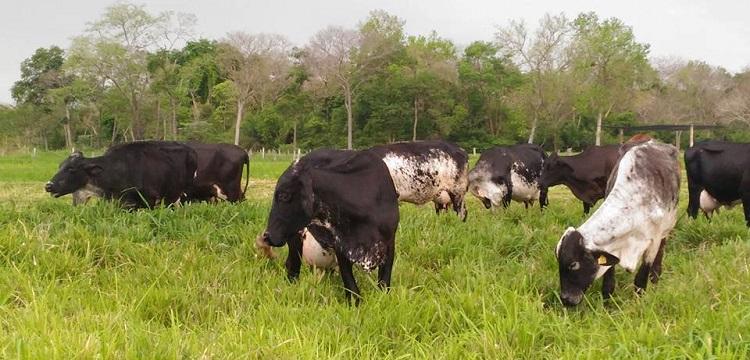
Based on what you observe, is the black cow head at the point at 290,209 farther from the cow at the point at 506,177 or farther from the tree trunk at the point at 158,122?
the tree trunk at the point at 158,122

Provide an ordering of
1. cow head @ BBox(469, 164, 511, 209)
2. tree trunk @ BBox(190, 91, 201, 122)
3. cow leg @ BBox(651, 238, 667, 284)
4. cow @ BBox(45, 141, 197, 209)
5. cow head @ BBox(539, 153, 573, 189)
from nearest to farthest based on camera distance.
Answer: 1. cow leg @ BBox(651, 238, 667, 284)
2. cow @ BBox(45, 141, 197, 209)
3. cow head @ BBox(539, 153, 573, 189)
4. cow head @ BBox(469, 164, 511, 209)
5. tree trunk @ BBox(190, 91, 201, 122)

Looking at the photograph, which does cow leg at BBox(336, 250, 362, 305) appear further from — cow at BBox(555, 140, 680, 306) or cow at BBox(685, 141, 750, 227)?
cow at BBox(685, 141, 750, 227)

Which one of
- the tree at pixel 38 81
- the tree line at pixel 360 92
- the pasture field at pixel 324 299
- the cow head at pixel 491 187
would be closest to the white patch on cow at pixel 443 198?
the cow head at pixel 491 187

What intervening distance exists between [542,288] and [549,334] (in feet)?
3.49

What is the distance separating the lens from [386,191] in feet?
15.2

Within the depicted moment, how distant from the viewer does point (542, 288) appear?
4324mm

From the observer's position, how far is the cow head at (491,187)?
32.6ft

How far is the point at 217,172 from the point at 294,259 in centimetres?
467

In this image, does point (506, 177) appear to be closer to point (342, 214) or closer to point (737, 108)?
point (342, 214)

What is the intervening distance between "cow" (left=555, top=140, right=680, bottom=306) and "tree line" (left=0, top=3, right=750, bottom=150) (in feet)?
122

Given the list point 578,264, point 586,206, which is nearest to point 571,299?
point 578,264

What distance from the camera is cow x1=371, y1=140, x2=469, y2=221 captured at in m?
8.10

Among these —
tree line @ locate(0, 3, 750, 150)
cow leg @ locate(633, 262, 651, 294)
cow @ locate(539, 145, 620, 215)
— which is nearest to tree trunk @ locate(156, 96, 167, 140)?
tree line @ locate(0, 3, 750, 150)

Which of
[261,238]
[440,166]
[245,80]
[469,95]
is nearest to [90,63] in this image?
[245,80]
